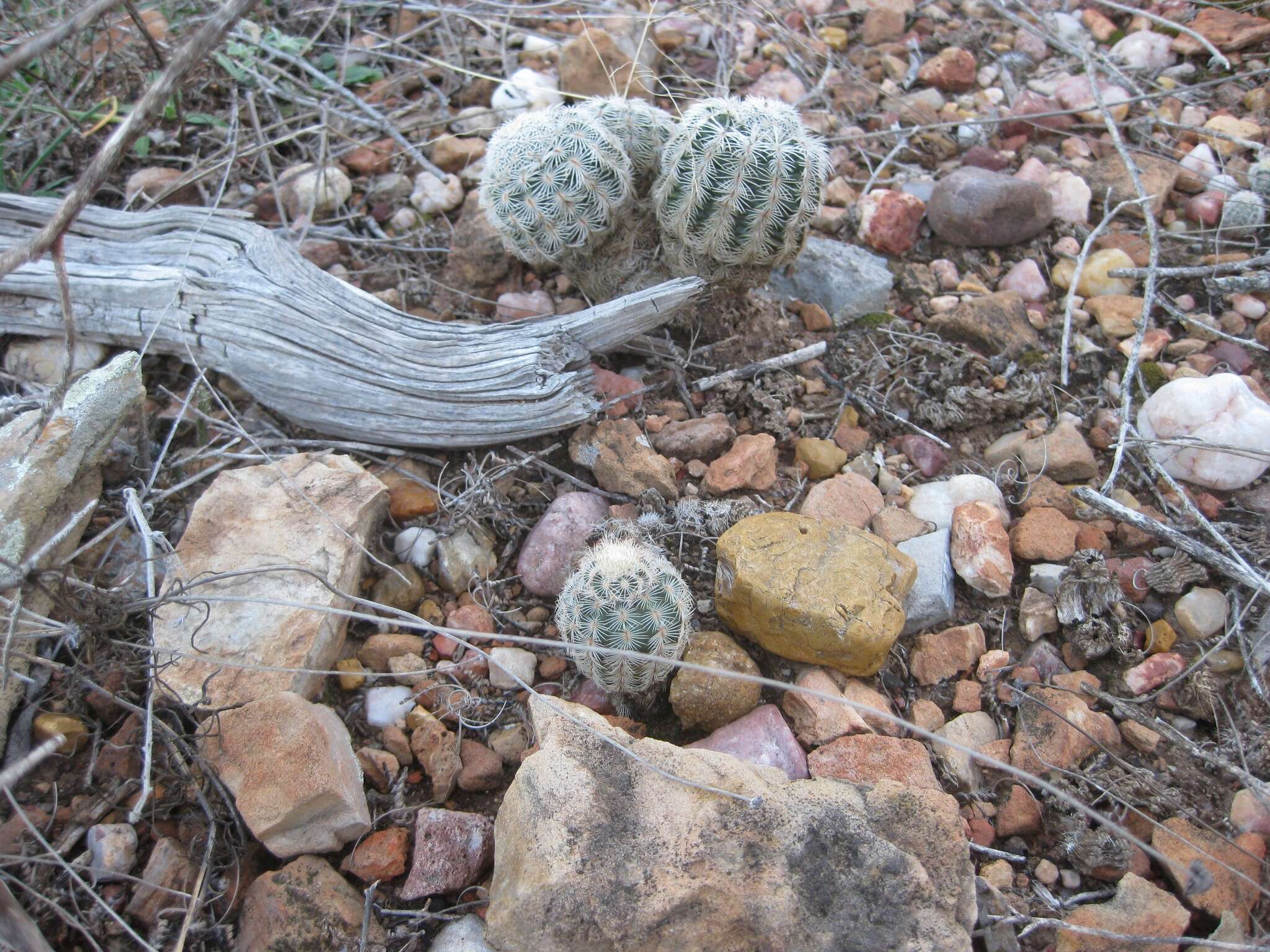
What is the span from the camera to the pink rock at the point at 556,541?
256 cm

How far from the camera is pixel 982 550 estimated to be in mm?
2539

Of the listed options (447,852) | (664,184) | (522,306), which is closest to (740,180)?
(664,184)

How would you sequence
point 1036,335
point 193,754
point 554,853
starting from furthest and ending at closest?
point 1036,335 < point 193,754 < point 554,853

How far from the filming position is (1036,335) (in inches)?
123

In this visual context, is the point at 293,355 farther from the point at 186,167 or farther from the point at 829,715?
the point at 829,715

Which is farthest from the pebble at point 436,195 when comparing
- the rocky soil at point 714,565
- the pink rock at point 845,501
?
the pink rock at point 845,501

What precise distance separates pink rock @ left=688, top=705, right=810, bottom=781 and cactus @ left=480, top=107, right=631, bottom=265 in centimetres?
153

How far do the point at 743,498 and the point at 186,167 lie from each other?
2.66 m

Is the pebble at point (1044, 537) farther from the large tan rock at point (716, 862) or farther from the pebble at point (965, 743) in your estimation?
the large tan rock at point (716, 862)

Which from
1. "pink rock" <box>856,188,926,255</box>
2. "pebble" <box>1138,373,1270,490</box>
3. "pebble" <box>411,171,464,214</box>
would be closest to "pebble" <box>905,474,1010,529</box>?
"pebble" <box>1138,373,1270,490</box>

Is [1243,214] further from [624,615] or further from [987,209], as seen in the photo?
[624,615]

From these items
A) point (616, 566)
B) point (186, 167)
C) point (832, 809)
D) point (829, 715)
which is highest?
point (186, 167)

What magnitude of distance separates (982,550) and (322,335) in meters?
2.10

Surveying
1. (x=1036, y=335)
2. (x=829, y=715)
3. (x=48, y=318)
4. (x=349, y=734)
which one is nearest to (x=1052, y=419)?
(x=1036, y=335)
